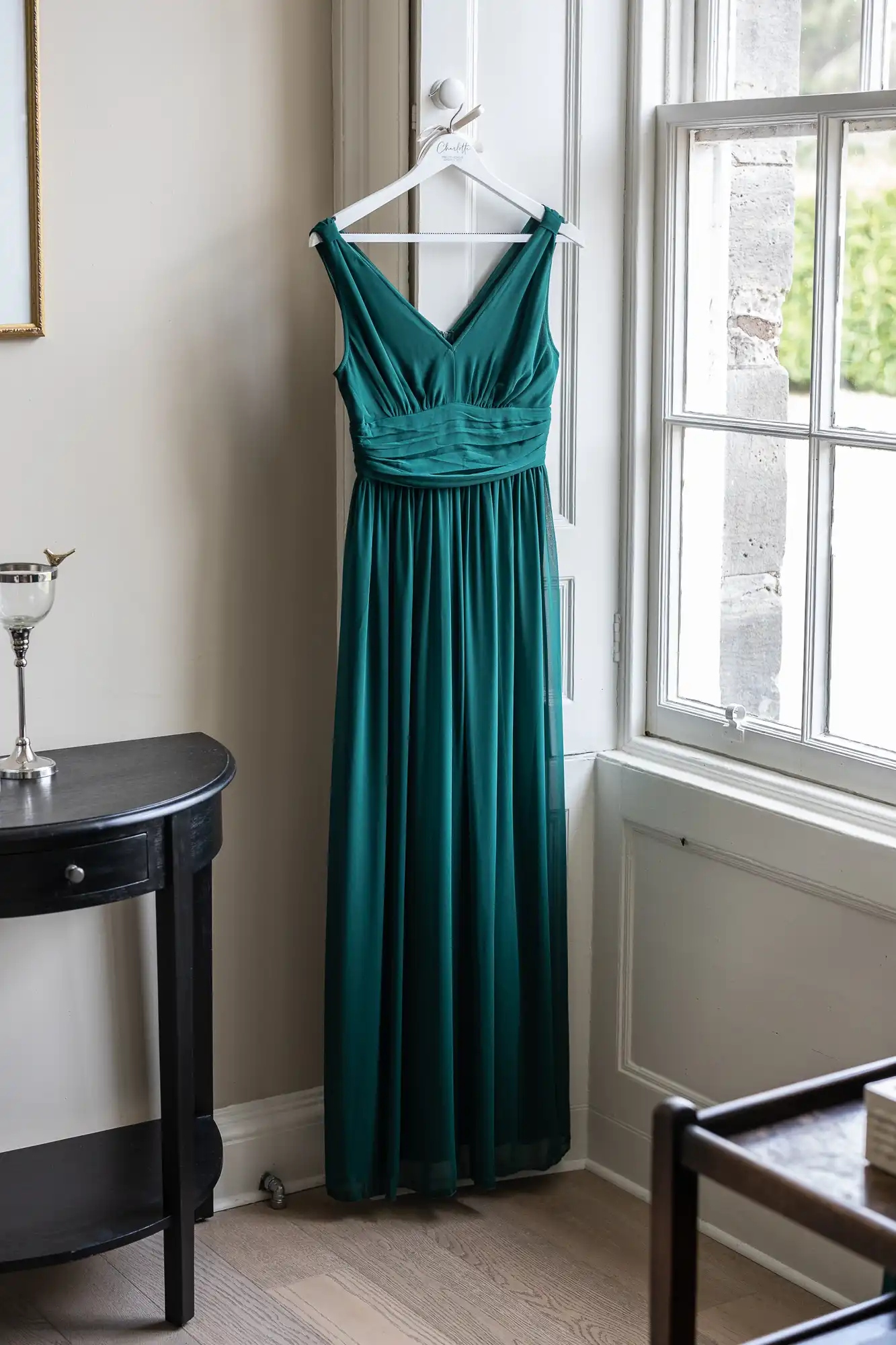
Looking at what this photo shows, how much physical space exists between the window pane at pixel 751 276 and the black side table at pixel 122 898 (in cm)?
109

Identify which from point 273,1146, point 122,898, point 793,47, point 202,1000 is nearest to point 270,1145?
point 273,1146

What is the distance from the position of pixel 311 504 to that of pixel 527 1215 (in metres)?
1.34

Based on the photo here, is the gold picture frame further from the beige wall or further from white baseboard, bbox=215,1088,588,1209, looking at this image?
white baseboard, bbox=215,1088,588,1209

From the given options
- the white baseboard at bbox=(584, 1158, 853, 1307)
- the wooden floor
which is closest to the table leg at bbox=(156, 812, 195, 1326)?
the wooden floor

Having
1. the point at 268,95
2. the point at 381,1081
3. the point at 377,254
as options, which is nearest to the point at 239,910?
the point at 381,1081

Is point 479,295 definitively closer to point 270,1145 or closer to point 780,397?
point 780,397

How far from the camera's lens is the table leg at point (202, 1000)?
2699 millimetres

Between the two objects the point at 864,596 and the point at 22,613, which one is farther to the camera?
the point at 864,596

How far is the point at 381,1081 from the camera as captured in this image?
2795 millimetres

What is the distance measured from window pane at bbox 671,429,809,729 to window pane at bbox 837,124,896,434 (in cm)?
16

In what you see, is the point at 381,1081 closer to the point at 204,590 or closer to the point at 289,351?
the point at 204,590

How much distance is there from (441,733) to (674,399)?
75cm

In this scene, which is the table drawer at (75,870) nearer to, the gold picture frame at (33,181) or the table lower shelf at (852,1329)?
the gold picture frame at (33,181)

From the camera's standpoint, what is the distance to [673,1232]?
1.55 meters
